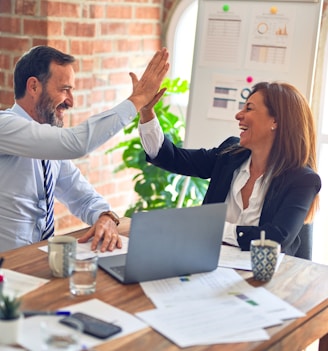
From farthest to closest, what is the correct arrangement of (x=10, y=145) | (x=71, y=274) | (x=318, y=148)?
(x=318, y=148) < (x=10, y=145) < (x=71, y=274)

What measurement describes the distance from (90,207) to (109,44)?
1.52 metres

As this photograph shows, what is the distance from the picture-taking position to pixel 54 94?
2.52m

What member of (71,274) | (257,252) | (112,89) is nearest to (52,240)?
(71,274)

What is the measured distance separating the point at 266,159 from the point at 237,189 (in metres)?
0.16

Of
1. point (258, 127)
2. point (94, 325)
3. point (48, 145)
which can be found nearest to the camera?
point (94, 325)

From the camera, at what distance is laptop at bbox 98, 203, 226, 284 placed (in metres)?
1.76

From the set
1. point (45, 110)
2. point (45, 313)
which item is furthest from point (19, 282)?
point (45, 110)

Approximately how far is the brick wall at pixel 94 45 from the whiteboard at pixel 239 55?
559 mm

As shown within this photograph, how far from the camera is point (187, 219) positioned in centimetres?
184

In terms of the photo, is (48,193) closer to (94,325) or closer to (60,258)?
(60,258)

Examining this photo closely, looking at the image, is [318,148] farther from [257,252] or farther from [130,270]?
[130,270]

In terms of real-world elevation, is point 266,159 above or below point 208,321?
above

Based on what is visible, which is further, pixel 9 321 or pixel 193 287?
pixel 193 287

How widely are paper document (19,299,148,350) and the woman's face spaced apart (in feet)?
3.57
